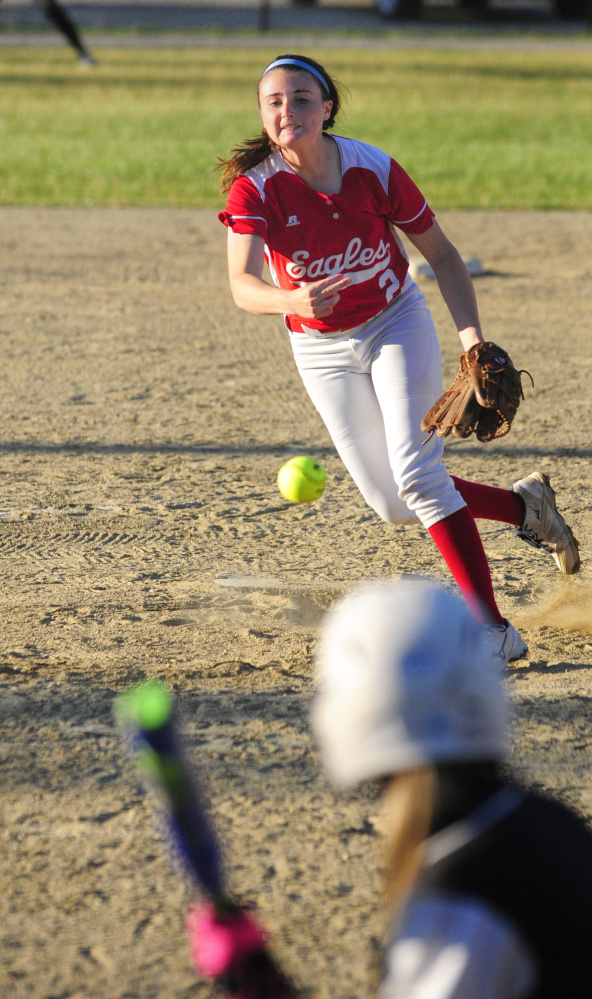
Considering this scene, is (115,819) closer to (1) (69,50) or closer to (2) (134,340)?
(2) (134,340)

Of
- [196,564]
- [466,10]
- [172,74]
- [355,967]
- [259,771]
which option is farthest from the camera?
[466,10]

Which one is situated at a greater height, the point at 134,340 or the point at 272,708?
the point at 272,708

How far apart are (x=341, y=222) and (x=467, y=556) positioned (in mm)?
1207

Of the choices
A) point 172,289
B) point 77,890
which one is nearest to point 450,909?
point 77,890

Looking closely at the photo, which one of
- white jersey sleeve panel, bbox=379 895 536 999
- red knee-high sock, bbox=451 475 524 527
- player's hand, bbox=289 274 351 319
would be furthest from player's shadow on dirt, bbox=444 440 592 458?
white jersey sleeve panel, bbox=379 895 536 999

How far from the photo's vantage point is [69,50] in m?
29.2

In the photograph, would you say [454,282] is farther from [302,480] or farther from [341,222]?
[302,480]

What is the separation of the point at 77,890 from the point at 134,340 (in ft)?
19.3

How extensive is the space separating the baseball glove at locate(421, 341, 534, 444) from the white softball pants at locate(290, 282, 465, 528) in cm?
7

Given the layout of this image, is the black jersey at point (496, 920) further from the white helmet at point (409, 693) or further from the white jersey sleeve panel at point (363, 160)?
the white jersey sleeve panel at point (363, 160)

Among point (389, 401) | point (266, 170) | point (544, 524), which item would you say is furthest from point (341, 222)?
point (544, 524)

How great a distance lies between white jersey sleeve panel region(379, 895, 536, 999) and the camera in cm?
138

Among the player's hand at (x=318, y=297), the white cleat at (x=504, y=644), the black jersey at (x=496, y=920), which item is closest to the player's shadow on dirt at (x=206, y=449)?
the white cleat at (x=504, y=644)

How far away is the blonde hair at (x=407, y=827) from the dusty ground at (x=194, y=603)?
0.96m
